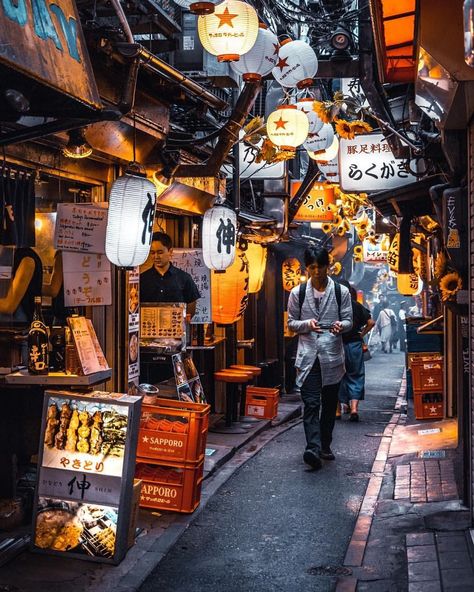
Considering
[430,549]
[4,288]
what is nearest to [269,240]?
[4,288]

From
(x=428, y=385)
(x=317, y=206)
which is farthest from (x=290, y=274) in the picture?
(x=428, y=385)

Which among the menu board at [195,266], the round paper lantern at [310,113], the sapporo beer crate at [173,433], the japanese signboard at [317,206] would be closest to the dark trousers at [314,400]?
the sapporo beer crate at [173,433]

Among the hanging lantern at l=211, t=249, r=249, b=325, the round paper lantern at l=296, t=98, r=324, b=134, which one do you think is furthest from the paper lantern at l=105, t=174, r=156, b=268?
the round paper lantern at l=296, t=98, r=324, b=134

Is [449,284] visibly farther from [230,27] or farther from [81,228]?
[81,228]

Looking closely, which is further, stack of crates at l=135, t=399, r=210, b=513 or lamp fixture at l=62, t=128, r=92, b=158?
stack of crates at l=135, t=399, r=210, b=513

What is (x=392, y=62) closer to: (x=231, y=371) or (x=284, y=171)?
(x=231, y=371)

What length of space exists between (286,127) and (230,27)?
4.42m

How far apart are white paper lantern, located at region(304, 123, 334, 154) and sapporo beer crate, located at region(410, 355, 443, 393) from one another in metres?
5.16

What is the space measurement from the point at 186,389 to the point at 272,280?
1367 centimetres

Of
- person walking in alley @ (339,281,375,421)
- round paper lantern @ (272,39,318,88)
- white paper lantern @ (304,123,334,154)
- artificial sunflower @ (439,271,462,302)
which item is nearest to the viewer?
artificial sunflower @ (439,271,462,302)

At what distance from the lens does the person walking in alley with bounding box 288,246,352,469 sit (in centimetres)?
1255

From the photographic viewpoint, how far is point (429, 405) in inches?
681

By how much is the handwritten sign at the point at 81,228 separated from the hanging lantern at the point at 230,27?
2808 mm

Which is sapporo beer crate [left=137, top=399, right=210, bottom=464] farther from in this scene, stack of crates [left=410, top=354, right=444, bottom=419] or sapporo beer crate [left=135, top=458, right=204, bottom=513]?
stack of crates [left=410, top=354, right=444, bottom=419]
